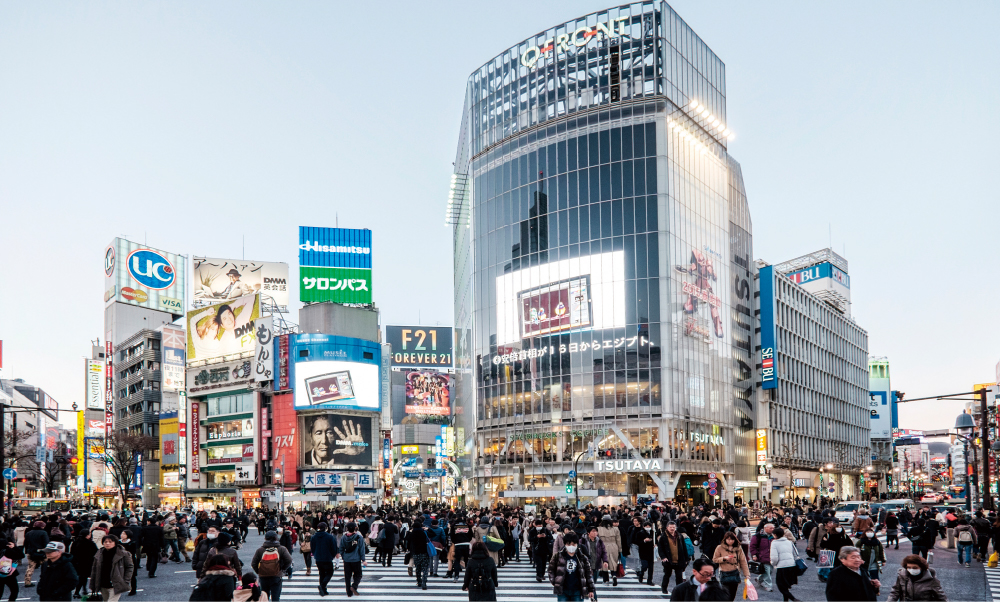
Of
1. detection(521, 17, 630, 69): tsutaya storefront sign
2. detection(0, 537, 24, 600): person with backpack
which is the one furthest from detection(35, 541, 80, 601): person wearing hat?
detection(521, 17, 630, 69): tsutaya storefront sign

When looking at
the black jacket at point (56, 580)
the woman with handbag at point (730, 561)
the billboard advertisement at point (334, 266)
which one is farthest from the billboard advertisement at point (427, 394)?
the black jacket at point (56, 580)

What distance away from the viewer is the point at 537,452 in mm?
79688

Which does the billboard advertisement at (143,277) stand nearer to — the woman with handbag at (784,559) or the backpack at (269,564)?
the backpack at (269,564)

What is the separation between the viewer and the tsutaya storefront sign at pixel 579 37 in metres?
80.1

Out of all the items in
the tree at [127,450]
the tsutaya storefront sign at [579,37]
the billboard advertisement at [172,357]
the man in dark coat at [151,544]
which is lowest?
the tree at [127,450]

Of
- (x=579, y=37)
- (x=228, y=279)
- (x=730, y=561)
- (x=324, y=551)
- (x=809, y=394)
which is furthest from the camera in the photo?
(x=228, y=279)

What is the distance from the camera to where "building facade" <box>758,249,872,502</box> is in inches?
3595

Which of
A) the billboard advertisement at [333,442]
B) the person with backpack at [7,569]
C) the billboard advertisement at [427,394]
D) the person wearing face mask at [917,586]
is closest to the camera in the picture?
the person wearing face mask at [917,586]

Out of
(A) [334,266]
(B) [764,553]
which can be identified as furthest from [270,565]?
A: (A) [334,266]

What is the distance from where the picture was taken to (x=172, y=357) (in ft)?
383

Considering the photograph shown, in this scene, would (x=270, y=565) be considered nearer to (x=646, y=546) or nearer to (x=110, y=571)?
(x=110, y=571)

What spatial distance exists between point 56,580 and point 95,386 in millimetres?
123160

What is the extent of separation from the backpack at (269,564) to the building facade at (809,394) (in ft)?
251

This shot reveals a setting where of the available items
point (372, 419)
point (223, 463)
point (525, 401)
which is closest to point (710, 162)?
point (525, 401)
